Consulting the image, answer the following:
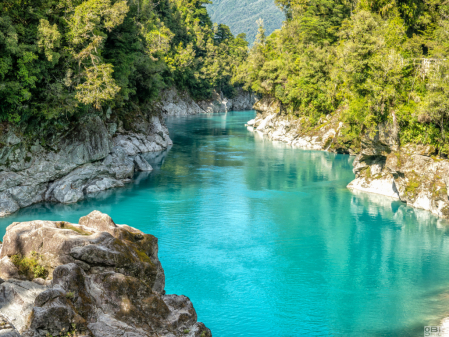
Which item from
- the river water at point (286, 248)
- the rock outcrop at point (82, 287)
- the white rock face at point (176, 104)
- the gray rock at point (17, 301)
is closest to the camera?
the gray rock at point (17, 301)

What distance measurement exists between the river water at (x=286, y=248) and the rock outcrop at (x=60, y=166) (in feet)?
4.51

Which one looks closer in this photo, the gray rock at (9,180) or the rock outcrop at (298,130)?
the gray rock at (9,180)

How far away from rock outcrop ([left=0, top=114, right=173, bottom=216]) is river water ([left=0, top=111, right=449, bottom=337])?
1.38 meters

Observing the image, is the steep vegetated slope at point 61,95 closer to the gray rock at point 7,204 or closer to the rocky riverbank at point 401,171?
the gray rock at point 7,204

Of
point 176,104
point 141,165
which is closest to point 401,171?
point 141,165

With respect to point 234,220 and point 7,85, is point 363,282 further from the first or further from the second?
point 7,85

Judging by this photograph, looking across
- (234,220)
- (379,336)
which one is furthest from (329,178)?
(379,336)

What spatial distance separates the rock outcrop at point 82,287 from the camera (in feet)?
33.7

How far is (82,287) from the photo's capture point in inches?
457

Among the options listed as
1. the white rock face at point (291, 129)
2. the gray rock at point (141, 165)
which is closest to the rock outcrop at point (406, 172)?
the white rock face at point (291, 129)

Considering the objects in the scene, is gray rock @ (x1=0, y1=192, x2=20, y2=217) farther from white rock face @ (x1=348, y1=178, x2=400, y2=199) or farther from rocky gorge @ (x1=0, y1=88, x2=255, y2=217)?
white rock face @ (x1=348, y1=178, x2=400, y2=199)

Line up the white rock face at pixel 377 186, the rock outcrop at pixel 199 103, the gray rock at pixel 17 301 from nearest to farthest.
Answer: the gray rock at pixel 17 301 < the white rock face at pixel 377 186 < the rock outcrop at pixel 199 103

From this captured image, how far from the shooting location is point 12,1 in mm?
27500

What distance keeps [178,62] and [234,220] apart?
279 feet
